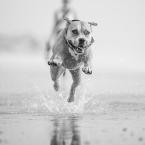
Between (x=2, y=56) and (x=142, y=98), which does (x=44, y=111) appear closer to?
(x=142, y=98)

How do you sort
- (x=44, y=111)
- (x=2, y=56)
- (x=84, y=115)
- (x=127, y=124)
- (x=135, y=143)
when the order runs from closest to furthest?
(x=135, y=143) → (x=127, y=124) → (x=84, y=115) → (x=44, y=111) → (x=2, y=56)

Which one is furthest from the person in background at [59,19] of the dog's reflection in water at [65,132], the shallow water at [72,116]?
the dog's reflection in water at [65,132]

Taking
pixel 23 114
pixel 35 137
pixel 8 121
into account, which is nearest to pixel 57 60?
pixel 23 114

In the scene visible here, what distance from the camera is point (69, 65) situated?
12469mm

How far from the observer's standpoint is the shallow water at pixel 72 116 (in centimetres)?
862

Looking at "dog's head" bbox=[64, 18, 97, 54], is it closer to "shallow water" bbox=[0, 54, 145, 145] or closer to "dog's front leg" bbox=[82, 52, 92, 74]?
"dog's front leg" bbox=[82, 52, 92, 74]

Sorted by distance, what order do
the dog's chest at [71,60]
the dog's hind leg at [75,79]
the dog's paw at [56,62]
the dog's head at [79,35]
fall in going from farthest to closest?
the dog's hind leg at [75,79] → the dog's chest at [71,60] → the dog's paw at [56,62] → the dog's head at [79,35]

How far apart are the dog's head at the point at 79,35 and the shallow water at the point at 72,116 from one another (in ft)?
3.35

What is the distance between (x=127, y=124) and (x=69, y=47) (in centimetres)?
275

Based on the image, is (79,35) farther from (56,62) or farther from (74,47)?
(56,62)

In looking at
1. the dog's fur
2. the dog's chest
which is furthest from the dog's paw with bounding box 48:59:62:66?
the dog's chest

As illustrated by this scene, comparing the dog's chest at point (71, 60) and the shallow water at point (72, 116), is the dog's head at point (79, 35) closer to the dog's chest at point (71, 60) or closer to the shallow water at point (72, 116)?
the dog's chest at point (71, 60)

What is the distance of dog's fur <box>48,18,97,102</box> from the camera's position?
11.9 m

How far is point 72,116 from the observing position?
11.1 metres
